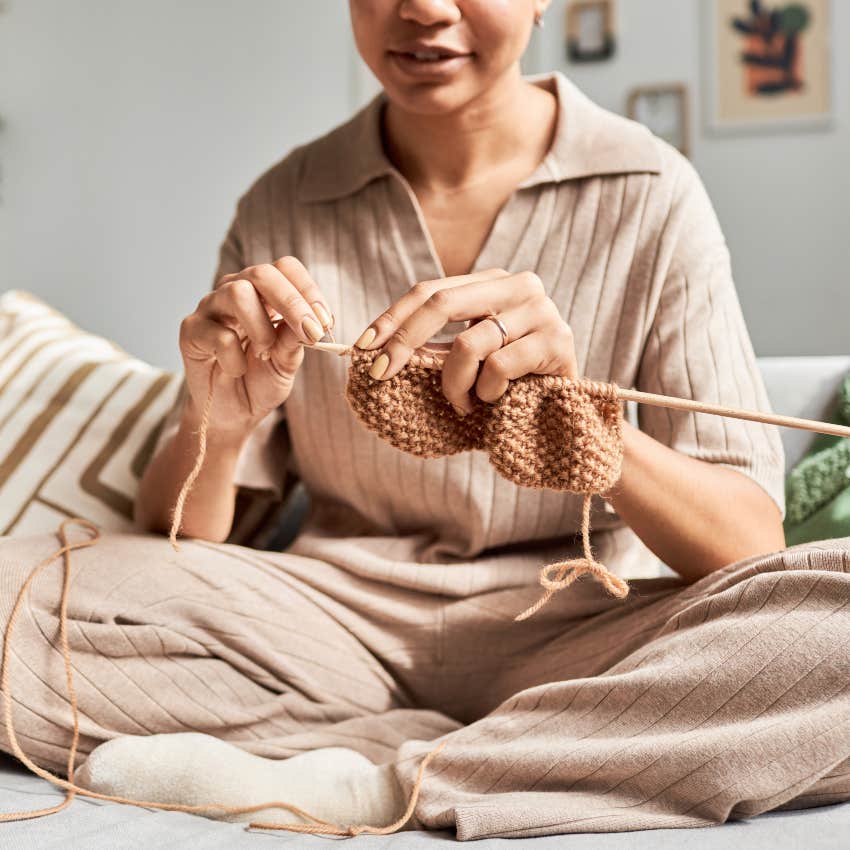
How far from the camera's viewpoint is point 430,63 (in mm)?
1087

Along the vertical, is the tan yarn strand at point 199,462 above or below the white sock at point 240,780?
above

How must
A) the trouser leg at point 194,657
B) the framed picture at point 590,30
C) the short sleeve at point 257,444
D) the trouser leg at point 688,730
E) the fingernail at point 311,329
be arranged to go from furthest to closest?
the framed picture at point 590,30 < the short sleeve at point 257,444 < the trouser leg at point 194,657 < the fingernail at point 311,329 < the trouser leg at point 688,730

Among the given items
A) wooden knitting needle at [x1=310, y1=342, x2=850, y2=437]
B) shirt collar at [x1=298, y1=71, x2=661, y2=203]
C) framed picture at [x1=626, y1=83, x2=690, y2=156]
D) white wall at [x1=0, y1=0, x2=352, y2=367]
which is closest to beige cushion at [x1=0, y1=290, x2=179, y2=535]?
shirt collar at [x1=298, y1=71, x2=661, y2=203]

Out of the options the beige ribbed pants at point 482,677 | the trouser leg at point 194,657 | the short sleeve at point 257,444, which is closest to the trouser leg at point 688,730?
the beige ribbed pants at point 482,677

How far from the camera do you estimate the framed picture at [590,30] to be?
8.48 feet

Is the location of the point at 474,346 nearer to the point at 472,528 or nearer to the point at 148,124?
Result: the point at 472,528

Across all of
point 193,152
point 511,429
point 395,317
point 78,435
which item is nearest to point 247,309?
point 395,317

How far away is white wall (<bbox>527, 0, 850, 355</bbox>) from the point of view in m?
2.52

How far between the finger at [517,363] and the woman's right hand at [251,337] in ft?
0.46

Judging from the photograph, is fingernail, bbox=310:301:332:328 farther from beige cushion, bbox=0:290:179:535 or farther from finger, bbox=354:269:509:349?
beige cushion, bbox=0:290:179:535

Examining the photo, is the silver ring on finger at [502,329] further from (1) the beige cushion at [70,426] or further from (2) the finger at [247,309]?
(1) the beige cushion at [70,426]

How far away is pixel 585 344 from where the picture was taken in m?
1.14

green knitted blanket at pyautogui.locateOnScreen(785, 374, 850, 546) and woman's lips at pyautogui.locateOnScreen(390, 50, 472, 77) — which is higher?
woman's lips at pyautogui.locateOnScreen(390, 50, 472, 77)

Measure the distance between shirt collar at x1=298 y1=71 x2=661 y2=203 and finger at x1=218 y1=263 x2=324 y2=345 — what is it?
345 millimetres
